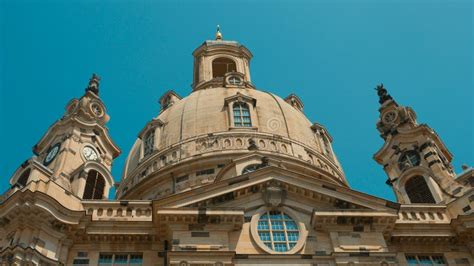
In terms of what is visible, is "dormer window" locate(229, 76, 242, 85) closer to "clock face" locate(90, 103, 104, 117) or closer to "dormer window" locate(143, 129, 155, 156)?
"dormer window" locate(143, 129, 155, 156)

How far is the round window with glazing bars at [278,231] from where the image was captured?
2461 centimetres

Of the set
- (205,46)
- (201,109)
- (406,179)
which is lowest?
(406,179)

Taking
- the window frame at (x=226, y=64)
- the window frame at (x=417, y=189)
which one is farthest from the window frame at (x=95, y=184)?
the window frame at (x=226, y=64)

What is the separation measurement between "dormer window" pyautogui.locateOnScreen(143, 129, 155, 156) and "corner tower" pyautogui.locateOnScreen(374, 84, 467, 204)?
1520 cm

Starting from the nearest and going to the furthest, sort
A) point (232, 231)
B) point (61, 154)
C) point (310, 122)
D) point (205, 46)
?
point (232, 231), point (61, 154), point (310, 122), point (205, 46)

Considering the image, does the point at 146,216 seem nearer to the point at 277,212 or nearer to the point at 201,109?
the point at 277,212

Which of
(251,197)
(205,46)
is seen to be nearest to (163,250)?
(251,197)

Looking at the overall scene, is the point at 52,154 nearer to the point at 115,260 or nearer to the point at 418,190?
the point at 115,260

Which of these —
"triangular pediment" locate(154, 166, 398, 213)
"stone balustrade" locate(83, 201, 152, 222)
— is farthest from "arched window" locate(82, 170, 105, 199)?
"triangular pediment" locate(154, 166, 398, 213)

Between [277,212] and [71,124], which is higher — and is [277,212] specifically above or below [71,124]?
below

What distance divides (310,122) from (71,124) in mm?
18845

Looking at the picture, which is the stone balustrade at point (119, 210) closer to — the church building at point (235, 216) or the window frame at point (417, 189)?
the church building at point (235, 216)

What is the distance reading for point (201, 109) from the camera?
41.3 meters

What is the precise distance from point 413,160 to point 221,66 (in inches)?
1084
